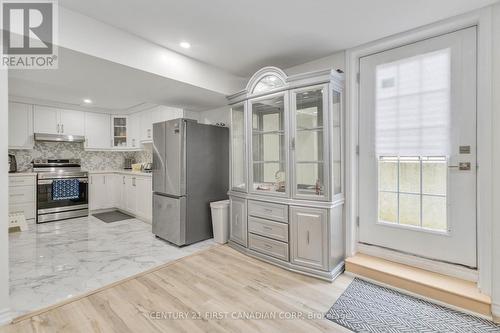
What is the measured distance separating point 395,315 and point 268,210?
4.90 ft

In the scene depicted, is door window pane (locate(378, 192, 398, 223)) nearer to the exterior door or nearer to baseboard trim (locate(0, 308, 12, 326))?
the exterior door

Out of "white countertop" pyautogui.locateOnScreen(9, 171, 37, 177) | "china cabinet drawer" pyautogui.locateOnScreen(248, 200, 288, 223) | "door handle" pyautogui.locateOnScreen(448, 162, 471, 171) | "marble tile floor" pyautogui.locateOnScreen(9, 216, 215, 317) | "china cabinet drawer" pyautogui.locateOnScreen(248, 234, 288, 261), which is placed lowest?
"marble tile floor" pyautogui.locateOnScreen(9, 216, 215, 317)

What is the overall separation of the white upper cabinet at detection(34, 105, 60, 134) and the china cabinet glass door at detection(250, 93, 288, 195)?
4401mm

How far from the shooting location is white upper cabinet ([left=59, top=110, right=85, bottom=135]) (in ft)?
16.3

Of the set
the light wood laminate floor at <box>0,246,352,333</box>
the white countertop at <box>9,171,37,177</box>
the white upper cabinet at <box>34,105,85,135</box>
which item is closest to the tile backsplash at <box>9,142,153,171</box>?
the white countertop at <box>9,171,37,177</box>

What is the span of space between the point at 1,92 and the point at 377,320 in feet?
10.8

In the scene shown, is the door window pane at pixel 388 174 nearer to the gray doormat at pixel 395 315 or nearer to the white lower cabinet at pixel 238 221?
the gray doormat at pixel 395 315

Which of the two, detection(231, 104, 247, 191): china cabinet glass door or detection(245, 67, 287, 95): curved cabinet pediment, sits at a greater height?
detection(245, 67, 287, 95): curved cabinet pediment

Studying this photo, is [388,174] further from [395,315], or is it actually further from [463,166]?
[395,315]

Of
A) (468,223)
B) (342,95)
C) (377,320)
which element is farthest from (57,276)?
(468,223)

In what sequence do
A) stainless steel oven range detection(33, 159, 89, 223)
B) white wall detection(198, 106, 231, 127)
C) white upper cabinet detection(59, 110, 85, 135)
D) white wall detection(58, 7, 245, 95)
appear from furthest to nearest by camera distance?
white upper cabinet detection(59, 110, 85, 135) → stainless steel oven range detection(33, 159, 89, 223) → white wall detection(198, 106, 231, 127) → white wall detection(58, 7, 245, 95)

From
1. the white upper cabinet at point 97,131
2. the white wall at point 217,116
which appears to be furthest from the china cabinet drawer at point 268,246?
the white upper cabinet at point 97,131

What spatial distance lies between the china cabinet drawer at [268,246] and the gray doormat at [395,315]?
2.42ft

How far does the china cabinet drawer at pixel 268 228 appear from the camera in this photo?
2713 mm
